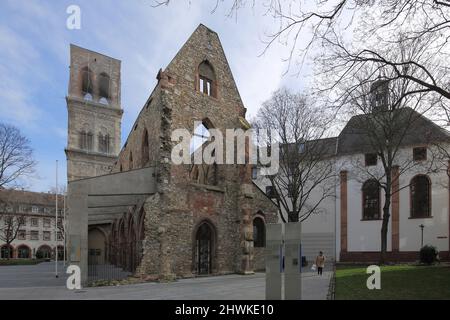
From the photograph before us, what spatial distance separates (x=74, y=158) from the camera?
6138cm

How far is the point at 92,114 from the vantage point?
66375 mm

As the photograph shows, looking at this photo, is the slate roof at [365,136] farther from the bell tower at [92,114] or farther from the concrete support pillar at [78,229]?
the bell tower at [92,114]

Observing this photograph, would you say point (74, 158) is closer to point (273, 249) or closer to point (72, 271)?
point (72, 271)

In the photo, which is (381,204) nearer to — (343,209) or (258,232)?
(343,209)

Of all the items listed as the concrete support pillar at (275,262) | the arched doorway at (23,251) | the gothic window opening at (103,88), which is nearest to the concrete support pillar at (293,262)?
the concrete support pillar at (275,262)

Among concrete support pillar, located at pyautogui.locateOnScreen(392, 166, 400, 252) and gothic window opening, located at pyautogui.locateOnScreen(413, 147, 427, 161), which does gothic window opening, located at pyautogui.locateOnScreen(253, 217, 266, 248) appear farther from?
gothic window opening, located at pyautogui.locateOnScreen(413, 147, 427, 161)

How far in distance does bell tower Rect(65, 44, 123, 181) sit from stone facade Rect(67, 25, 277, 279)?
34493mm

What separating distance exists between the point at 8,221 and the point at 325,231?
150 ft

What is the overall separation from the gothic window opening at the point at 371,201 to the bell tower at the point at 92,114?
1500 inches

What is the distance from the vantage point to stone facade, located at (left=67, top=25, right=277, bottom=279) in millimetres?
22141

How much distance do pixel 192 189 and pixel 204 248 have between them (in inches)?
146

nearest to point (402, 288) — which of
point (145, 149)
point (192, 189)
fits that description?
point (192, 189)

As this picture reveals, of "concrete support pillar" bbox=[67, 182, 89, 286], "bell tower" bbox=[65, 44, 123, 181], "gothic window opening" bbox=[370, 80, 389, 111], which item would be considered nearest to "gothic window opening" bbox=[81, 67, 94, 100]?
"bell tower" bbox=[65, 44, 123, 181]

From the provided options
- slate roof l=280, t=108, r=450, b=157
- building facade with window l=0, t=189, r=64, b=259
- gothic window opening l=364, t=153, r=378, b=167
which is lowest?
building facade with window l=0, t=189, r=64, b=259
